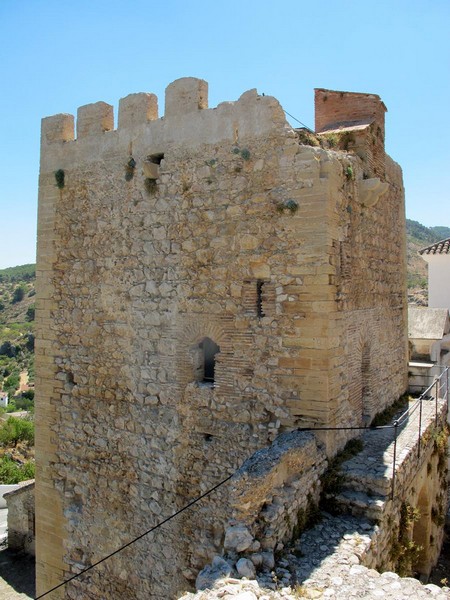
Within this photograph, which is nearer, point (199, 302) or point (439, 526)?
point (199, 302)

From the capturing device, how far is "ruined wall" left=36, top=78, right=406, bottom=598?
5.98 meters

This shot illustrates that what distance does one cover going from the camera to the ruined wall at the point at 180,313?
19.6 ft

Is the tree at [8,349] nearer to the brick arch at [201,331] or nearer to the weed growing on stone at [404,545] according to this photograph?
the brick arch at [201,331]

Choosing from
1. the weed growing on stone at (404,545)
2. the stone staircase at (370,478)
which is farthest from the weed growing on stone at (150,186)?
the weed growing on stone at (404,545)

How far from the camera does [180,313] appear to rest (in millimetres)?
6695

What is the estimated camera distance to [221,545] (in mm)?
5984

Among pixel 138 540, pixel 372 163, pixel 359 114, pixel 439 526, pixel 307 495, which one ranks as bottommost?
pixel 439 526

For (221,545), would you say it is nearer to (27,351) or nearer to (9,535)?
(9,535)

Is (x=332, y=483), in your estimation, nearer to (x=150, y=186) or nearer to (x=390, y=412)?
(x=390, y=412)

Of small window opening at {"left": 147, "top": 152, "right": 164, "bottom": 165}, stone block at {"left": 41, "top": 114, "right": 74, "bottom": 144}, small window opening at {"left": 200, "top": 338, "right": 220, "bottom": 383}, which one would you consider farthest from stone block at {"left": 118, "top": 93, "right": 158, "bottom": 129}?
small window opening at {"left": 200, "top": 338, "right": 220, "bottom": 383}

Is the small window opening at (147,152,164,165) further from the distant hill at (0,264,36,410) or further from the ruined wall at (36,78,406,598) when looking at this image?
the distant hill at (0,264,36,410)

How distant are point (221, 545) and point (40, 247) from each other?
17.1ft

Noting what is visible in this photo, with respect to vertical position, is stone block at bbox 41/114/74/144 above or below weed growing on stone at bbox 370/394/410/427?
above

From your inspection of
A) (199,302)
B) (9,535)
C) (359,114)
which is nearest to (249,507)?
(199,302)
